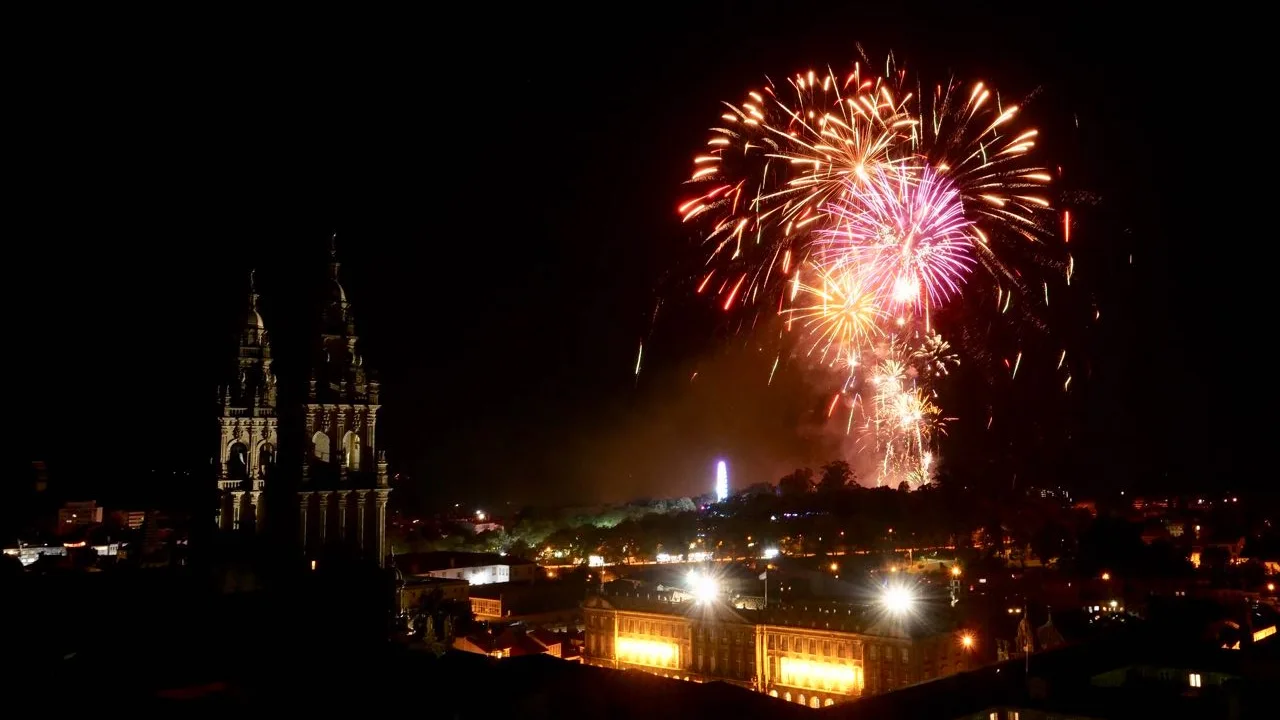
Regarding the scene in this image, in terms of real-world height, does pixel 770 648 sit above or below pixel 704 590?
below

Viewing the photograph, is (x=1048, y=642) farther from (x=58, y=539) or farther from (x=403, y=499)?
(x=403, y=499)

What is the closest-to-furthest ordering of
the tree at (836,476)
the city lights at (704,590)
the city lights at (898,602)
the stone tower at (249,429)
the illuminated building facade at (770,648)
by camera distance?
the stone tower at (249,429)
the illuminated building facade at (770,648)
the city lights at (898,602)
the city lights at (704,590)
the tree at (836,476)

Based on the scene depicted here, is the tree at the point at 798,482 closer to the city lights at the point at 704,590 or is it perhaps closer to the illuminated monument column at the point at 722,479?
the illuminated monument column at the point at 722,479

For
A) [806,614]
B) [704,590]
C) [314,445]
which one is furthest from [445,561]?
[806,614]

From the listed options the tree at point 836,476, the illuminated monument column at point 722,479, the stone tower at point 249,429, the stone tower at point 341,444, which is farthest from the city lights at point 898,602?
the illuminated monument column at point 722,479

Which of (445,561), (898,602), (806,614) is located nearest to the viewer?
(898,602)

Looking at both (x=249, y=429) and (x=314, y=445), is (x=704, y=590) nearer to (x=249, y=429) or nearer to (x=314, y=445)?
(x=314, y=445)
